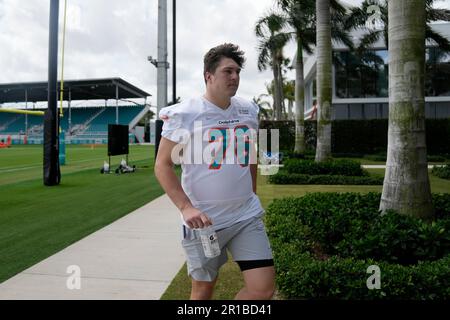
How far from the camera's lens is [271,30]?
22.3 metres

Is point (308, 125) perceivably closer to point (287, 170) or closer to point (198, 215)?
point (287, 170)

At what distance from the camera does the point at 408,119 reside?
4.79m

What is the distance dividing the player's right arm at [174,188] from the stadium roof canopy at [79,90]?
53.1 meters

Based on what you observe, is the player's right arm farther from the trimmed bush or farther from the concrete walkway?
the trimmed bush

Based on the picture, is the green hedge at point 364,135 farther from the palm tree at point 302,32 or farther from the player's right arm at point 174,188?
the player's right arm at point 174,188

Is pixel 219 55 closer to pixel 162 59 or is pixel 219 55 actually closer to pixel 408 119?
pixel 408 119

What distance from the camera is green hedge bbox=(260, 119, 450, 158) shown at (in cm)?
2581

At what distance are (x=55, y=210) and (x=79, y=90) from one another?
53938mm

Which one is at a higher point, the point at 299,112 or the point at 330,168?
the point at 299,112

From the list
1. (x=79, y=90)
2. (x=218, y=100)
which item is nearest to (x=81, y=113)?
(x=79, y=90)

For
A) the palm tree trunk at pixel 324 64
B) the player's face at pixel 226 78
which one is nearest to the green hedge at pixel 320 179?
the palm tree trunk at pixel 324 64

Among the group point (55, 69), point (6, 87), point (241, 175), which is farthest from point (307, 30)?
point (6, 87)

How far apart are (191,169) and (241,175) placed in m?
0.32

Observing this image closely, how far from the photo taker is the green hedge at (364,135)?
2581 centimetres
